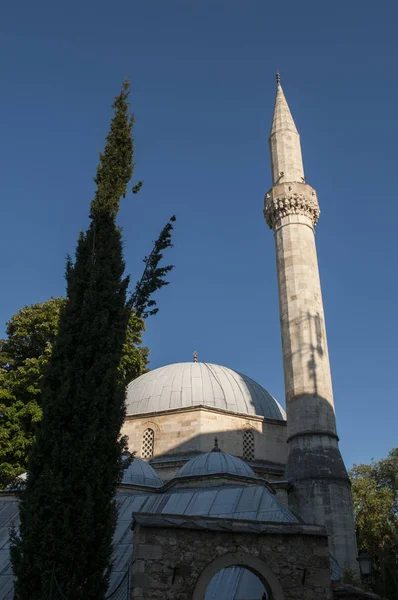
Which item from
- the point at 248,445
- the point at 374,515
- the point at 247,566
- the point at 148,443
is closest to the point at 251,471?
the point at 248,445

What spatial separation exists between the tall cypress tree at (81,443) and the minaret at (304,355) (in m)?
8.49

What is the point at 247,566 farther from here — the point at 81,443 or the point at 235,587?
the point at 81,443

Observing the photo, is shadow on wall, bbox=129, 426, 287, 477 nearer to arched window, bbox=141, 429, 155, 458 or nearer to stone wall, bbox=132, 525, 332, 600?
arched window, bbox=141, 429, 155, 458

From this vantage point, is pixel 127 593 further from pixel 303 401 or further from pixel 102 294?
pixel 303 401

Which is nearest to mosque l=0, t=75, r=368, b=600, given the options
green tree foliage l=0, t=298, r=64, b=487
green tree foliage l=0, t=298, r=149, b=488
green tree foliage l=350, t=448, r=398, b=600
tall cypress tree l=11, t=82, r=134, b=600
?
tall cypress tree l=11, t=82, r=134, b=600

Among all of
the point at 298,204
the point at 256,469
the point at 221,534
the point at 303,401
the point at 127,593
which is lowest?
the point at 127,593

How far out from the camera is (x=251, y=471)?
602 inches

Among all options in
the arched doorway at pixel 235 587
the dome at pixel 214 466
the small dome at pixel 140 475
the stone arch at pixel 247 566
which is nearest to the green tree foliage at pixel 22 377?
the small dome at pixel 140 475

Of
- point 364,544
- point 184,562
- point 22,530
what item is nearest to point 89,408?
point 22,530

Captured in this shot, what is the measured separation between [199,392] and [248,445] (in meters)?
2.32

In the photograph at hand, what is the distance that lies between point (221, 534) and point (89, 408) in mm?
2447

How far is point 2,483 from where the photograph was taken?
17500 mm

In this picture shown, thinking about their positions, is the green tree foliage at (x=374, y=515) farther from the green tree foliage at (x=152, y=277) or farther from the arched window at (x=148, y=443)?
the green tree foliage at (x=152, y=277)

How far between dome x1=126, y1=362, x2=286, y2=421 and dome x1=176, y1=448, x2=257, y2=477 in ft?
13.0
